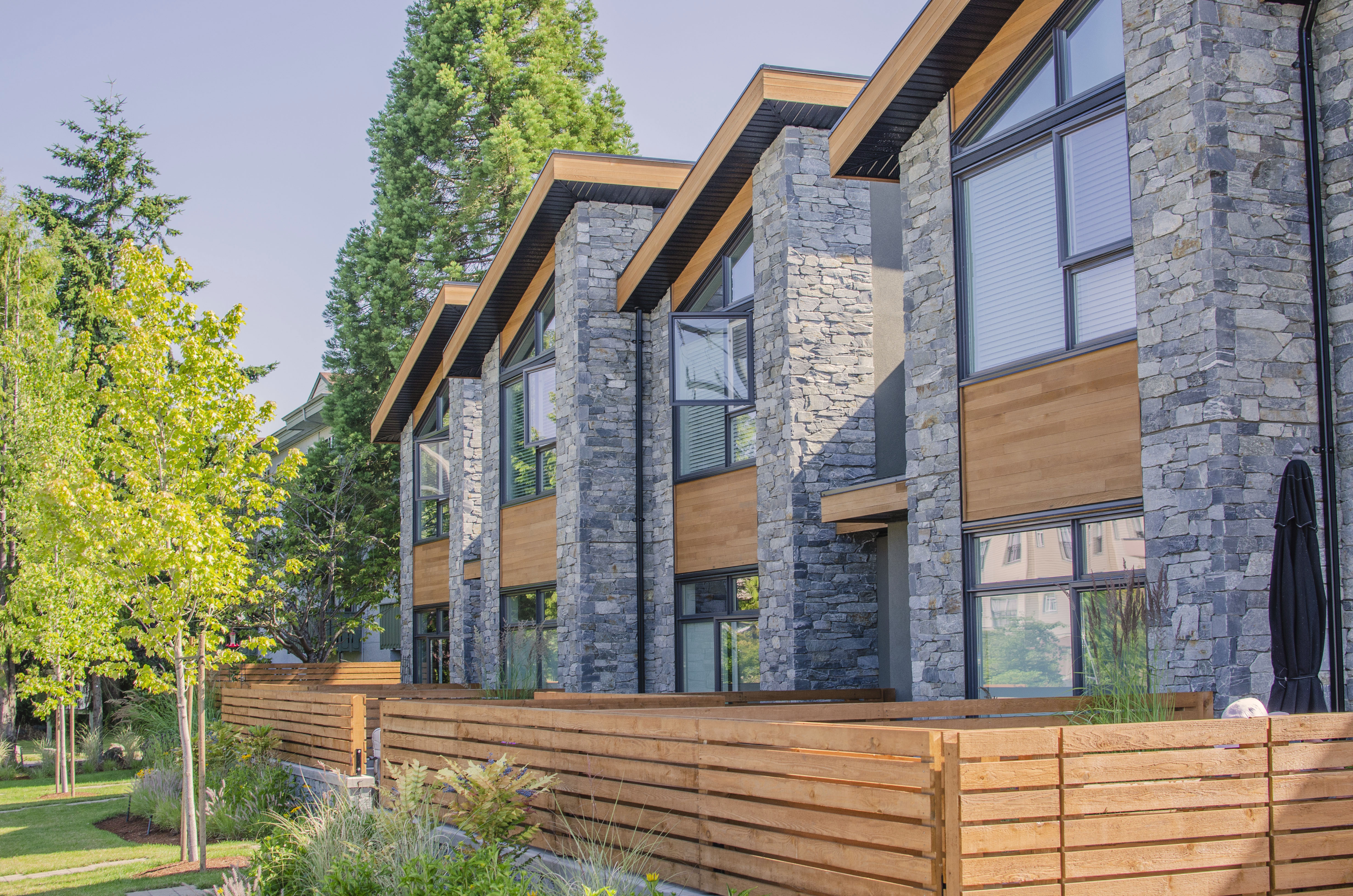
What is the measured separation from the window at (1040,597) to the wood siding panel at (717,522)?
4.14m

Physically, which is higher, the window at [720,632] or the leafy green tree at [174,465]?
the leafy green tree at [174,465]

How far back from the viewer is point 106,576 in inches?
535

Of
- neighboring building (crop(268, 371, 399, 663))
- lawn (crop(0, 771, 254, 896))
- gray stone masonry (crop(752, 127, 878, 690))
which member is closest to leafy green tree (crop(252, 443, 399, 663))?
neighboring building (crop(268, 371, 399, 663))

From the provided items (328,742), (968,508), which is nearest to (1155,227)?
(968,508)

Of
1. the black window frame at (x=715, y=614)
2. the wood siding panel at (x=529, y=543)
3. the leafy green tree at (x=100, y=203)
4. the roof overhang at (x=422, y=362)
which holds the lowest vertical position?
the black window frame at (x=715, y=614)

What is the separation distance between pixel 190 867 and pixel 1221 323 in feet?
34.1

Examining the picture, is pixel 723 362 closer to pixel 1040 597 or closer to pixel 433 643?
pixel 1040 597

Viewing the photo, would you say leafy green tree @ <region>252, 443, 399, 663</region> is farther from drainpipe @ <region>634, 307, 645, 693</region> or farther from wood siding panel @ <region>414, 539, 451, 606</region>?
drainpipe @ <region>634, 307, 645, 693</region>

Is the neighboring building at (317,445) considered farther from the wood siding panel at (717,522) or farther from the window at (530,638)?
the wood siding panel at (717,522)

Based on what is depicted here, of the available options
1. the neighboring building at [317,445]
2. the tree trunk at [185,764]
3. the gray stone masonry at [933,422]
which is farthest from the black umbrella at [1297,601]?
the neighboring building at [317,445]

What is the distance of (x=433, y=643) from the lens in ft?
83.3

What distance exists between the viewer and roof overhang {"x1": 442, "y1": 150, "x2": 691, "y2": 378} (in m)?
16.8

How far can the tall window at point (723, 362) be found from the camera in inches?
562

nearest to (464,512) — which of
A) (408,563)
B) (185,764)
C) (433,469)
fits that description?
(433,469)
